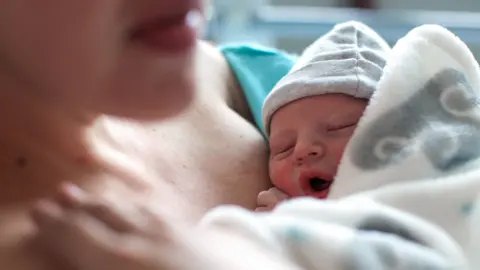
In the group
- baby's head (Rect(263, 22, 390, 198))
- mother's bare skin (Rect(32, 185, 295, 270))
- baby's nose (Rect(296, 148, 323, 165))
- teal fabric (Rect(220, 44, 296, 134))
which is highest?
teal fabric (Rect(220, 44, 296, 134))

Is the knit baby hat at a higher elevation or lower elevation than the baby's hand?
higher

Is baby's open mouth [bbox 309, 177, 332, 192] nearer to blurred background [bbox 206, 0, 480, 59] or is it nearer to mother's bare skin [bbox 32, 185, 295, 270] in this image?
mother's bare skin [bbox 32, 185, 295, 270]

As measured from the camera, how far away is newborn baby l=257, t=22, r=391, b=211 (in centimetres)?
76

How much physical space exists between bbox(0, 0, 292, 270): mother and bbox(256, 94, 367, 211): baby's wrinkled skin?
75mm

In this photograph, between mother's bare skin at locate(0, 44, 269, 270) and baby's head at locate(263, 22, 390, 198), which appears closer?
mother's bare skin at locate(0, 44, 269, 270)

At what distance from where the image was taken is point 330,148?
2.49ft

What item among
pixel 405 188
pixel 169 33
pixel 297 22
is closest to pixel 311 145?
pixel 405 188

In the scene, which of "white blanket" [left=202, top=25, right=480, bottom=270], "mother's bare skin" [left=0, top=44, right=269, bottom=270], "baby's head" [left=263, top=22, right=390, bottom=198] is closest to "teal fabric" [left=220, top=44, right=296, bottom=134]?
"mother's bare skin" [left=0, top=44, right=269, bottom=270]

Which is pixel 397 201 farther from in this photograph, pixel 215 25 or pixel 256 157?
pixel 215 25

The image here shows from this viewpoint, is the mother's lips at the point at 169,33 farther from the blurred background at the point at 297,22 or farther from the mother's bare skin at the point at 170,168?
the blurred background at the point at 297,22

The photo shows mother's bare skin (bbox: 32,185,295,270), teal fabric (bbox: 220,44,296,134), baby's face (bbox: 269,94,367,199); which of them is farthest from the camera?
teal fabric (bbox: 220,44,296,134)

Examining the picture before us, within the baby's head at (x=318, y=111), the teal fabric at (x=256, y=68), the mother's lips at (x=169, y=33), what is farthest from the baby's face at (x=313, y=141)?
the mother's lips at (x=169, y=33)

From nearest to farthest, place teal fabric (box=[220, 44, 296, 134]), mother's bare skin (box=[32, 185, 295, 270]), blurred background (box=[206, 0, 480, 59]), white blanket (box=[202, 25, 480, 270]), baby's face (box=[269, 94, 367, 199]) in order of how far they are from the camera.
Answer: mother's bare skin (box=[32, 185, 295, 270]) < white blanket (box=[202, 25, 480, 270]) < baby's face (box=[269, 94, 367, 199]) < teal fabric (box=[220, 44, 296, 134]) < blurred background (box=[206, 0, 480, 59])

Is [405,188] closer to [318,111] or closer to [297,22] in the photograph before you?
[318,111]
